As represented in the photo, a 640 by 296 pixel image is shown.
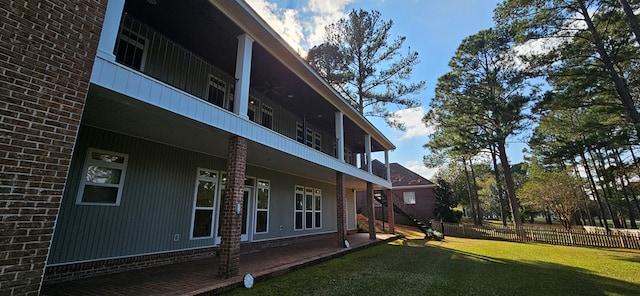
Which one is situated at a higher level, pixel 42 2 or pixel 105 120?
pixel 42 2

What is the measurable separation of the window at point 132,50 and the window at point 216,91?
1880 mm

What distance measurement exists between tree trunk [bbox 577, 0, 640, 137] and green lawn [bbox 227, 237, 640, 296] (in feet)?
17.4

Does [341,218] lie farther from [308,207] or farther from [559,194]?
[559,194]

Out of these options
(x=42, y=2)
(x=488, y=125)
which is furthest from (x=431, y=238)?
(x=42, y=2)

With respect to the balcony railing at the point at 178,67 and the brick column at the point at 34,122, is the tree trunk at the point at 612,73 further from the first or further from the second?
the brick column at the point at 34,122

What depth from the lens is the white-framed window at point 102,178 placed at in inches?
217

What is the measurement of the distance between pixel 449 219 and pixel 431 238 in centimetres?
778

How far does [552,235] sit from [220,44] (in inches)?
712

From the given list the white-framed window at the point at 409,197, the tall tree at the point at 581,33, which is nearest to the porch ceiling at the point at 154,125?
the tall tree at the point at 581,33

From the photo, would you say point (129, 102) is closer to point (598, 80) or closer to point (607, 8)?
point (598, 80)

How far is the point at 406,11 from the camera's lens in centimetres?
1131

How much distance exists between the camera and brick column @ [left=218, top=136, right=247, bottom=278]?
529 centimetres

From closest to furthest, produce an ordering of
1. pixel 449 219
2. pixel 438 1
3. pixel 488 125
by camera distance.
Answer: pixel 438 1, pixel 488 125, pixel 449 219

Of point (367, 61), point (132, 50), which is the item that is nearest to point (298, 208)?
point (132, 50)
